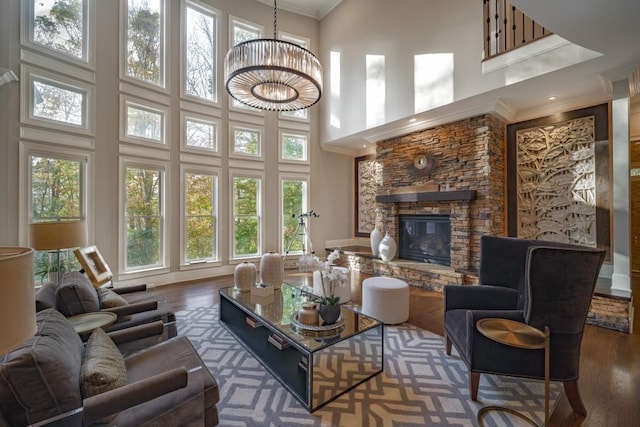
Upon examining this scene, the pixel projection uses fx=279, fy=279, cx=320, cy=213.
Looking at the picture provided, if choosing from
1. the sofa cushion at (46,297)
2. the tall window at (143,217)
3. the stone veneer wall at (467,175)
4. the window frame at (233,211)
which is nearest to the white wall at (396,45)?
the stone veneer wall at (467,175)

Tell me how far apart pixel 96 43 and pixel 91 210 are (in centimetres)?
263

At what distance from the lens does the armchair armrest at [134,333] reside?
1.93 metres

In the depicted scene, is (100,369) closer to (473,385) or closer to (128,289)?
(128,289)

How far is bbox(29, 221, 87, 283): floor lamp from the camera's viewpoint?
9.99ft

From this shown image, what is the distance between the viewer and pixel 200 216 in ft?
18.3

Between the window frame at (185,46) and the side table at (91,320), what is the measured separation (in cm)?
432

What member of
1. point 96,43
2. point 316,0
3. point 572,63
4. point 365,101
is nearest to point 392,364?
point 572,63

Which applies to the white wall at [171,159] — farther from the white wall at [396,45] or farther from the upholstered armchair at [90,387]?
the upholstered armchair at [90,387]

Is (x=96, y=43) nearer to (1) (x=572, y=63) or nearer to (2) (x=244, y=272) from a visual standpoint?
(2) (x=244, y=272)

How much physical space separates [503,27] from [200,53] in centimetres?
527

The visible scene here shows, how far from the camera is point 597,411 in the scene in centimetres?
195

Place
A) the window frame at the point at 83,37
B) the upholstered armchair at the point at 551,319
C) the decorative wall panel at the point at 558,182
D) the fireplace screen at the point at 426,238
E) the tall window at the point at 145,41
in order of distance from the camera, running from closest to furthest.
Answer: the upholstered armchair at the point at 551,319, the window frame at the point at 83,37, the decorative wall panel at the point at 558,182, the tall window at the point at 145,41, the fireplace screen at the point at 426,238

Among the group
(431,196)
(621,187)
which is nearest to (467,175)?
(431,196)

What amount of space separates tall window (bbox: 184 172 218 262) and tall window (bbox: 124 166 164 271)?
0.46 metres
